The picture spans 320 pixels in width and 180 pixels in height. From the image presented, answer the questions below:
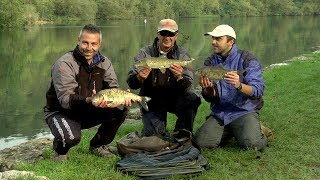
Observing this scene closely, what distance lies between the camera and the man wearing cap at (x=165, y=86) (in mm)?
6848

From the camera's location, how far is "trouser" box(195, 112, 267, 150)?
6562 mm

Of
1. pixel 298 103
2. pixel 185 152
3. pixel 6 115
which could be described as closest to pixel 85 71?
pixel 185 152

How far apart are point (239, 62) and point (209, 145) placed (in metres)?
1.42

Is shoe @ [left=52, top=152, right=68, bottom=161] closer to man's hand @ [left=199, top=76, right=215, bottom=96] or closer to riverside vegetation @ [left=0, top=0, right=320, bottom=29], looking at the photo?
man's hand @ [left=199, top=76, right=215, bottom=96]

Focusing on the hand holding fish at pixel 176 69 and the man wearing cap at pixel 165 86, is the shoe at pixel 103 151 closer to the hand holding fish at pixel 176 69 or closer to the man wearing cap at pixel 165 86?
the man wearing cap at pixel 165 86

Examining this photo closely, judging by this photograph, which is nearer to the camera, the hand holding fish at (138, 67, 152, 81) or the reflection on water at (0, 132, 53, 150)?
the hand holding fish at (138, 67, 152, 81)

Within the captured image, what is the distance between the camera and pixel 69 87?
5.86 m

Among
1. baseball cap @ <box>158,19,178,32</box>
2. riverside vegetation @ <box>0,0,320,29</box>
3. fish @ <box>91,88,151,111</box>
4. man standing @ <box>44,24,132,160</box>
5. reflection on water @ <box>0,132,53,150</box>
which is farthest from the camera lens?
riverside vegetation @ <box>0,0,320,29</box>

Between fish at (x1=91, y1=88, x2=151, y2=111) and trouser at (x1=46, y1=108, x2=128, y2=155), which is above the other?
fish at (x1=91, y1=88, x2=151, y2=111)

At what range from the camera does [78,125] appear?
19.9 feet

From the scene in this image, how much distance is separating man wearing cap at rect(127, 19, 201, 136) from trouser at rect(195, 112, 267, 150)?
34 cm

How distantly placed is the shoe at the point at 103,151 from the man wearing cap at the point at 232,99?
1417mm

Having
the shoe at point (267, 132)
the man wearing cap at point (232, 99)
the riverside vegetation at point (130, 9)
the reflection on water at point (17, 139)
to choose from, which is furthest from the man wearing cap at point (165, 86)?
the riverside vegetation at point (130, 9)

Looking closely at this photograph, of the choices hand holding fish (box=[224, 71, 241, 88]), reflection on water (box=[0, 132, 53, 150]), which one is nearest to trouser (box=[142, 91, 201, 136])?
hand holding fish (box=[224, 71, 241, 88])
